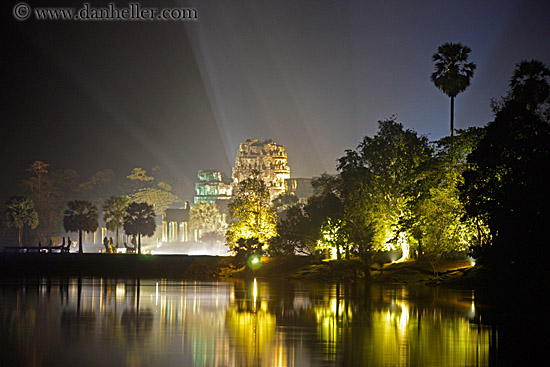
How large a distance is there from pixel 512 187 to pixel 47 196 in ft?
461

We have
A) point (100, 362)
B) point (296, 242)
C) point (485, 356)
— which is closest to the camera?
point (100, 362)

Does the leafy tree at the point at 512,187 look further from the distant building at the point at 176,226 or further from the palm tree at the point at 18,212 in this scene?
the distant building at the point at 176,226

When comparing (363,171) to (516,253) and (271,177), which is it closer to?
(516,253)

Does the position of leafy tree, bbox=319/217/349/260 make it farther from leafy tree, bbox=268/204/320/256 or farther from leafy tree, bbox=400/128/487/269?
leafy tree, bbox=400/128/487/269

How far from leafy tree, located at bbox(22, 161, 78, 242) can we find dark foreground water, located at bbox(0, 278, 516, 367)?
125670mm

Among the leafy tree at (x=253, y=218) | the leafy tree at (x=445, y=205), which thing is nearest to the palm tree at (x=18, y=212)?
the leafy tree at (x=253, y=218)

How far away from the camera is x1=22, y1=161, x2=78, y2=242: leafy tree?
152 m

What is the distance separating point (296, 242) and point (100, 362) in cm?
6123

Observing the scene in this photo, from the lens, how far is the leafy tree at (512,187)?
1330 inches

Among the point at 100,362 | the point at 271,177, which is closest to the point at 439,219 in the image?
the point at 100,362

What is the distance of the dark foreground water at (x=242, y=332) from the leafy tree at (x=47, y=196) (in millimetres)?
125670

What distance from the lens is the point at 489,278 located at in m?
41.2

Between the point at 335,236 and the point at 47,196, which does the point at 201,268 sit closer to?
the point at 335,236

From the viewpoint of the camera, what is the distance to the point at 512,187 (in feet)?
117
